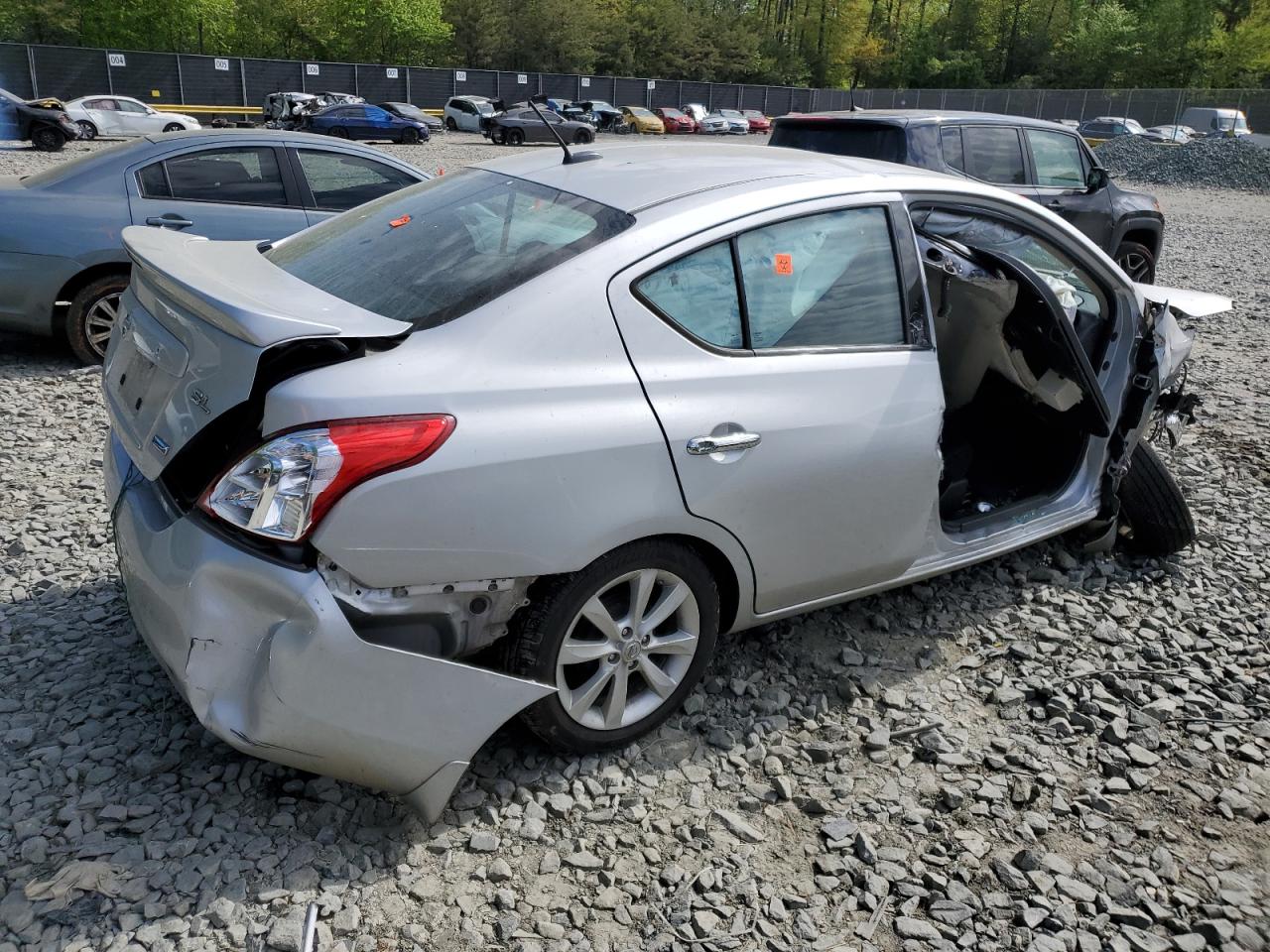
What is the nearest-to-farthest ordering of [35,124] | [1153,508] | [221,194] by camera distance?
[1153,508], [221,194], [35,124]

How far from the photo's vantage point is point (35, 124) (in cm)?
2412

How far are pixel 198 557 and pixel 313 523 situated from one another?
1.05 feet

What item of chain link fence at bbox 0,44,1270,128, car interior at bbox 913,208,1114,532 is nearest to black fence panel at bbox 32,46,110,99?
chain link fence at bbox 0,44,1270,128

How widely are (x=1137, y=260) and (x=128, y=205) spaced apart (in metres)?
9.31

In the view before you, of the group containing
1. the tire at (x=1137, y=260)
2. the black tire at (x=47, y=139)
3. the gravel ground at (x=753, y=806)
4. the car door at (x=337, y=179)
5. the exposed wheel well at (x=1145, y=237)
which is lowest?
the gravel ground at (x=753, y=806)

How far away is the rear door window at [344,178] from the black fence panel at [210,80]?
42.2 meters

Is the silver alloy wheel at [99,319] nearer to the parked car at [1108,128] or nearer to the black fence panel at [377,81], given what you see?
the parked car at [1108,128]

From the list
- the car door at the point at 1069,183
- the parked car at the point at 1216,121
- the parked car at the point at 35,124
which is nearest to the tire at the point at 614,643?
the car door at the point at 1069,183

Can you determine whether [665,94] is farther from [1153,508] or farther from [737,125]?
[1153,508]

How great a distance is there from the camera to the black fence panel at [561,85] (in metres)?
56.0

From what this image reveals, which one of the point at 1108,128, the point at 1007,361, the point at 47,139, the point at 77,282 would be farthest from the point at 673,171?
the point at 1108,128

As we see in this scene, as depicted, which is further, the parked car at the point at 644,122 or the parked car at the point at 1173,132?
the parked car at the point at 644,122

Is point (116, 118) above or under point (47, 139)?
above

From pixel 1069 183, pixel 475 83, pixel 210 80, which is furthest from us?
pixel 475 83
